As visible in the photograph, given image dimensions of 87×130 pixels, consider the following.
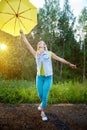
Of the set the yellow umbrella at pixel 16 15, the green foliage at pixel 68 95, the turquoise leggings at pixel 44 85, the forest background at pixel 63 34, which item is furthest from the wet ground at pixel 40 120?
the forest background at pixel 63 34

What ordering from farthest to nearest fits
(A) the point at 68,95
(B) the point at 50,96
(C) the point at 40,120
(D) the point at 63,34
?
(D) the point at 63,34 → (A) the point at 68,95 → (B) the point at 50,96 → (C) the point at 40,120

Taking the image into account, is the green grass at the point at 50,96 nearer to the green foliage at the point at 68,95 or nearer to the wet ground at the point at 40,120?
the green foliage at the point at 68,95

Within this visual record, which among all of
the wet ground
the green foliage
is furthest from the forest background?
the wet ground

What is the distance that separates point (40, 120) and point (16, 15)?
8.68 ft

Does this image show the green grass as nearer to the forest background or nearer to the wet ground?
the wet ground

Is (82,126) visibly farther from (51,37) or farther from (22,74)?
(51,37)

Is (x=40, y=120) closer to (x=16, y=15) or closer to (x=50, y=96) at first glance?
(x=16, y=15)

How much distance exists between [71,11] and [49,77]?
154 ft

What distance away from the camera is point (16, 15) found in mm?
8188

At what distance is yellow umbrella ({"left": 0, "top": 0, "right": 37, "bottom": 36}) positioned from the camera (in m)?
8.13

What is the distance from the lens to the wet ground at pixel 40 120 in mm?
8148

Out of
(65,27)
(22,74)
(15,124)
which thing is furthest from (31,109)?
(65,27)

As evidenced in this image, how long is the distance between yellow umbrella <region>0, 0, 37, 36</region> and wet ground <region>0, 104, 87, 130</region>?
2.18 metres

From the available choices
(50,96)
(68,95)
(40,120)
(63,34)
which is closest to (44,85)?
(40,120)
